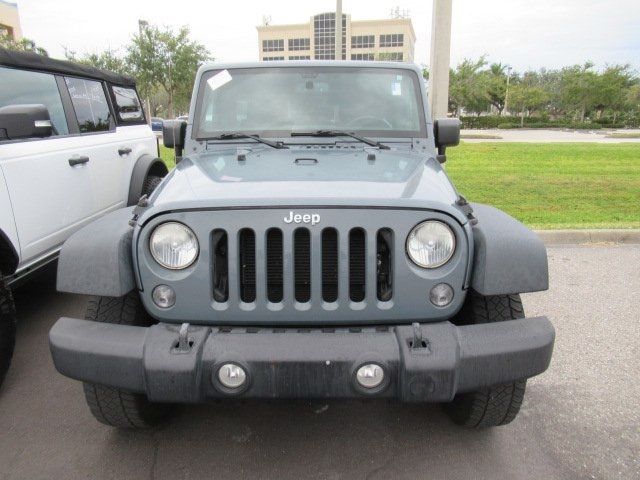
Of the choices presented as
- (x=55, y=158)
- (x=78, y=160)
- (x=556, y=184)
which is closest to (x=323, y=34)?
(x=556, y=184)

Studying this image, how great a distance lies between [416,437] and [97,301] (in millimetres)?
1643

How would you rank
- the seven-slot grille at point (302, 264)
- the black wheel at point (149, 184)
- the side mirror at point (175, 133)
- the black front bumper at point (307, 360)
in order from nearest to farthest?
the black front bumper at point (307, 360), the seven-slot grille at point (302, 264), the side mirror at point (175, 133), the black wheel at point (149, 184)

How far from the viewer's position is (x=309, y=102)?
3.62 meters

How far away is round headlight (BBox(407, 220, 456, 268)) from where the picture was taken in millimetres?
2215

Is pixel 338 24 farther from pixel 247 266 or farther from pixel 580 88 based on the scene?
pixel 580 88

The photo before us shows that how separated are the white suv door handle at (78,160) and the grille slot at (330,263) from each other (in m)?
2.72

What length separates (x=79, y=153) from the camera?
4.34 metres

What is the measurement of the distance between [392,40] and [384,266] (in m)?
87.3

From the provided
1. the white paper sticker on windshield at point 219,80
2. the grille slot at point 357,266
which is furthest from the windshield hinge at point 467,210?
the white paper sticker on windshield at point 219,80

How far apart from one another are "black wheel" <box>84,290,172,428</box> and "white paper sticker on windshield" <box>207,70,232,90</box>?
1787 millimetres

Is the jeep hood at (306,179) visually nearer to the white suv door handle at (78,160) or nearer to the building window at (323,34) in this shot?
the white suv door handle at (78,160)

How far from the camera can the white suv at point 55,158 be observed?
3.32 meters

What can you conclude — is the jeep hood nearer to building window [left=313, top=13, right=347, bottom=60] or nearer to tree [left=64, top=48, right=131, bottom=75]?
tree [left=64, top=48, right=131, bottom=75]

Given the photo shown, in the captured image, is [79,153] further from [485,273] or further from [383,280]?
[485,273]
